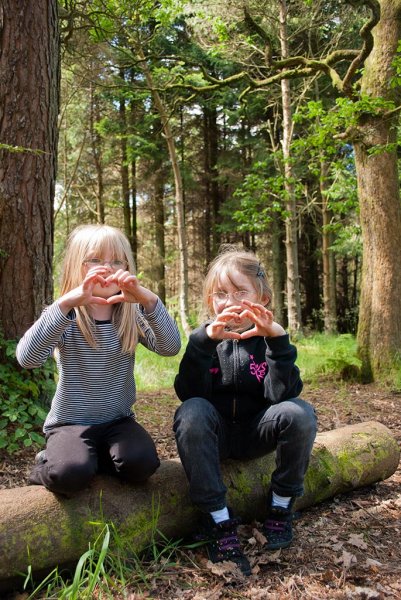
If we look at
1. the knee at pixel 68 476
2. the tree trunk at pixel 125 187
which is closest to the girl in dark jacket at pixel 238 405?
the knee at pixel 68 476

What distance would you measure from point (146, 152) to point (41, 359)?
14871 millimetres

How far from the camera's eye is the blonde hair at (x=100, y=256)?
99.4 inches

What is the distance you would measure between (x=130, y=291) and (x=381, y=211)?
5.02m

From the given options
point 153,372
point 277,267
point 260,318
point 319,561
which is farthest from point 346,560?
point 277,267

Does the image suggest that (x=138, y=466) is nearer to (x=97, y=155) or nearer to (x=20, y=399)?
(x=20, y=399)

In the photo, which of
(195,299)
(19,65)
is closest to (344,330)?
(195,299)

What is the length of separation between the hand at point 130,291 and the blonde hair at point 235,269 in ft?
1.23

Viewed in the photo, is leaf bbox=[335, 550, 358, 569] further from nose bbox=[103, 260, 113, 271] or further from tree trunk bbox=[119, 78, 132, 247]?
tree trunk bbox=[119, 78, 132, 247]

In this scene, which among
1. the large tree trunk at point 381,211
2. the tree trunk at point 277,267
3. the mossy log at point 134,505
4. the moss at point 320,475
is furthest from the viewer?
the tree trunk at point 277,267

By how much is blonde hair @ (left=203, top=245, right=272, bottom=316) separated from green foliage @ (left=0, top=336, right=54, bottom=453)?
1.58 meters

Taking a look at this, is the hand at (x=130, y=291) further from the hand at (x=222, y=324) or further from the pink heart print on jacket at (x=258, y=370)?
the pink heart print on jacket at (x=258, y=370)

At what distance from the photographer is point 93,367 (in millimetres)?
2510

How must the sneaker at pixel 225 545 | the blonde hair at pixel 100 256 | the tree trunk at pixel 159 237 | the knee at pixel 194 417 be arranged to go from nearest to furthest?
the sneaker at pixel 225 545
the knee at pixel 194 417
the blonde hair at pixel 100 256
the tree trunk at pixel 159 237

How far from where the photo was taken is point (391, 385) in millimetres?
6160
